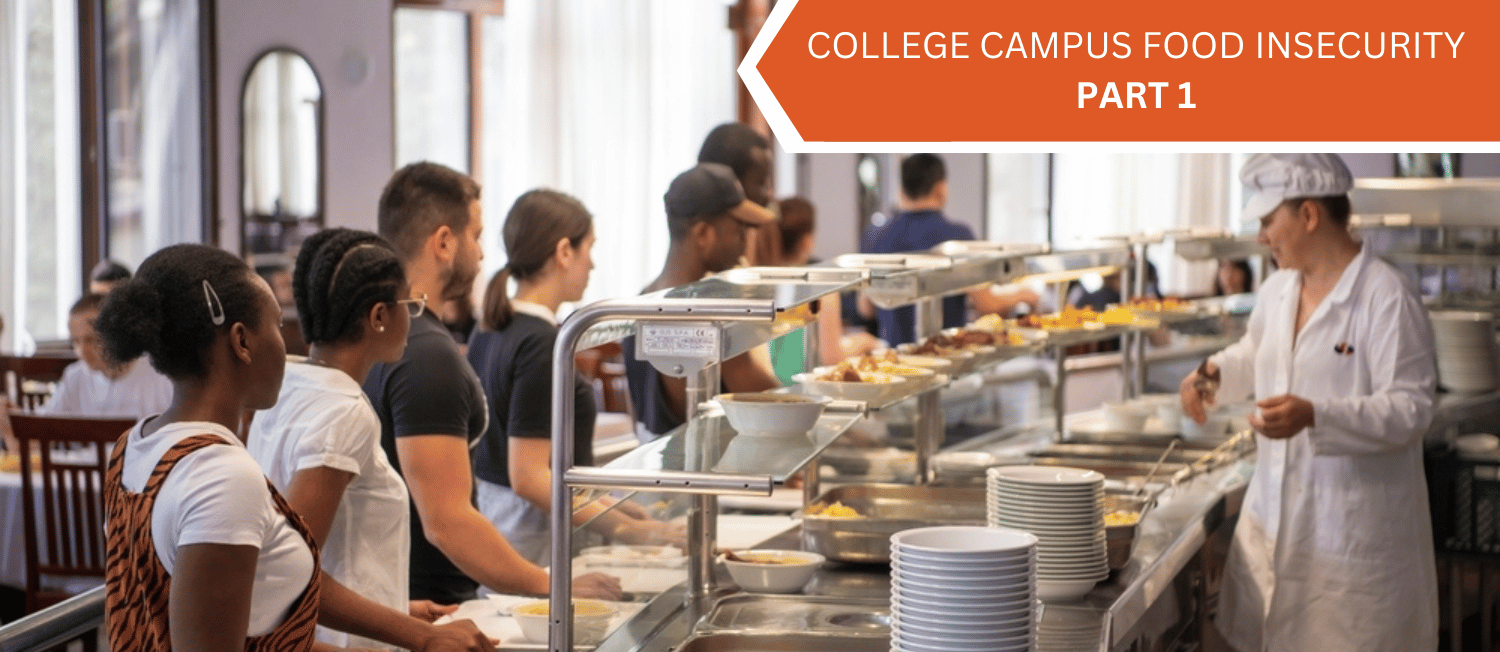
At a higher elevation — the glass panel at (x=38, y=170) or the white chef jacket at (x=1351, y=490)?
the glass panel at (x=38, y=170)

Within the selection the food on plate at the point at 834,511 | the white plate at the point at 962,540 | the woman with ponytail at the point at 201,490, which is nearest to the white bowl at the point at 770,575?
the food on plate at the point at 834,511

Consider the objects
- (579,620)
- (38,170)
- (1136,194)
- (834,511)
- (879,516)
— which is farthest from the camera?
(1136,194)

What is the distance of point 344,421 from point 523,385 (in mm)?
563

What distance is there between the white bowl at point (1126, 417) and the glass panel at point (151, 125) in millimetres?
3413

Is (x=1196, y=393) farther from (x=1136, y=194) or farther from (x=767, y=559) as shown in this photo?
(x=1136, y=194)

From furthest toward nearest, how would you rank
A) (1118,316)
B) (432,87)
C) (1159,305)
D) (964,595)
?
(432,87), (1159,305), (1118,316), (964,595)

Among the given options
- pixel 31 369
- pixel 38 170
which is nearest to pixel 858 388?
pixel 31 369

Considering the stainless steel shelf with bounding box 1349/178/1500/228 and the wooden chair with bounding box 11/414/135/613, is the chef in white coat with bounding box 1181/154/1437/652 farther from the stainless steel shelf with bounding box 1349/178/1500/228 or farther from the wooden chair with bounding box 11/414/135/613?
the wooden chair with bounding box 11/414/135/613

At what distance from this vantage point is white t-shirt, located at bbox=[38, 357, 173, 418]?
419 cm

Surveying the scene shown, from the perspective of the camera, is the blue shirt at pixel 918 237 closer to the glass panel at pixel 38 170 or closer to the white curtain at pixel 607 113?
the white curtain at pixel 607 113

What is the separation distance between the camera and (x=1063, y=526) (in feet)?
6.93

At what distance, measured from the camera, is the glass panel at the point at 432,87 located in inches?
249

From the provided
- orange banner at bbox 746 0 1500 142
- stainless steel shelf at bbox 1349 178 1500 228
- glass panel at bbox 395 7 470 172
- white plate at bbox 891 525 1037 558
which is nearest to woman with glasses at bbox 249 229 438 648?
white plate at bbox 891 525 1037 558

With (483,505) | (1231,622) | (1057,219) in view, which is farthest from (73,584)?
(1057,219)
